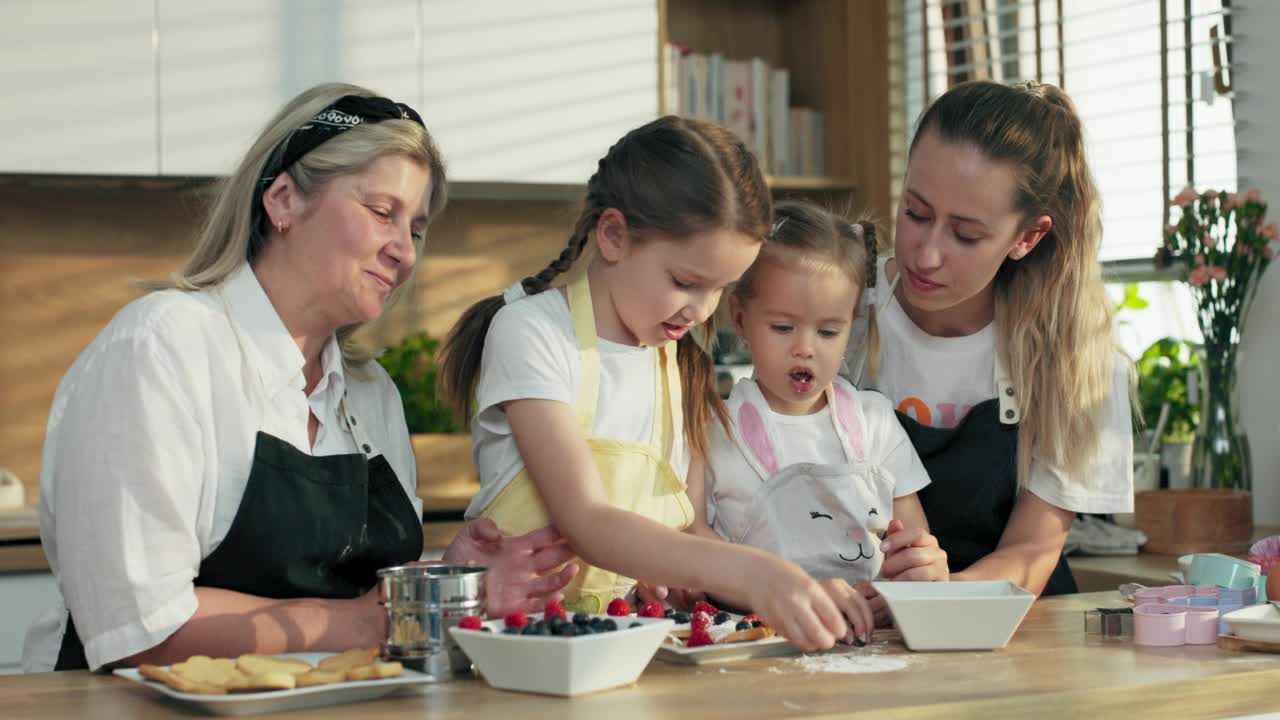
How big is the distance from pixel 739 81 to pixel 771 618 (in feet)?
8.61

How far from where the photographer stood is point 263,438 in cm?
150

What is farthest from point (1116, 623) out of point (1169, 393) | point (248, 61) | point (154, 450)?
point (248, 61)

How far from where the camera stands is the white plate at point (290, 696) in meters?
1.11

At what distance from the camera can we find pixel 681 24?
383 cm

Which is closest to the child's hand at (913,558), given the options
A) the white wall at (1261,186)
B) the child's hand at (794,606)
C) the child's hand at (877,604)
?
the child's hand at (877,604)

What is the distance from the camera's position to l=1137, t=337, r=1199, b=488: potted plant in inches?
115

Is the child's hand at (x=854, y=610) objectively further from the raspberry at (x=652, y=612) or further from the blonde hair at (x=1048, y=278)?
the blonde hair at (x=1048, y=278)

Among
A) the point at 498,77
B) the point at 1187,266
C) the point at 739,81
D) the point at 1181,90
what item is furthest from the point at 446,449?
the point at 1181,90

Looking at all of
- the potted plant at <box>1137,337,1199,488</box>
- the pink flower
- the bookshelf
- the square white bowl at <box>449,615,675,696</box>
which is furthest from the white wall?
the square white bowl at <box>449,615,675,696</box>

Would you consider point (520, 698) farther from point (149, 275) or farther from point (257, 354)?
point (149, 275)

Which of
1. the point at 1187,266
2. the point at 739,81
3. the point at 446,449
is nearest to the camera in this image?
the point at 1187,266

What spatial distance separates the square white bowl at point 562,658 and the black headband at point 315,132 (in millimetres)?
641

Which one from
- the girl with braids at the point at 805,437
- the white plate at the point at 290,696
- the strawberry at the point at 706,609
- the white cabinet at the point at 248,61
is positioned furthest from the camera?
the white cabinet at the point at 248,61

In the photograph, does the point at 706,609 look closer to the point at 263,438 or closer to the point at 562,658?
the point at 562,658
